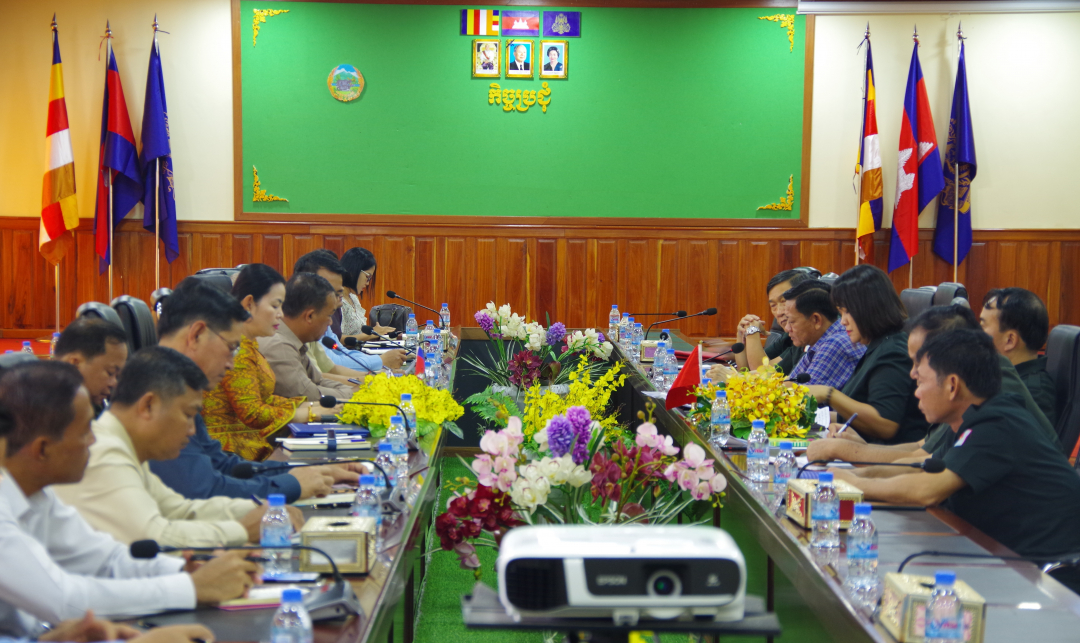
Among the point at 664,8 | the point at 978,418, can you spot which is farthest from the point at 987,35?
the point at 978,418

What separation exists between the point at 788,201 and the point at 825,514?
6.21 metres

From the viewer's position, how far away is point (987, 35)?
7742 millimetres

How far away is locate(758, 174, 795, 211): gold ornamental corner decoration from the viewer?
7.74m

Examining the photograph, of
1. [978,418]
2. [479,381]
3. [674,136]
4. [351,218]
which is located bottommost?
[479,381]

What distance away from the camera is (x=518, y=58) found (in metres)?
7.68

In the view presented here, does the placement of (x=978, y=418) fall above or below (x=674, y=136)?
below

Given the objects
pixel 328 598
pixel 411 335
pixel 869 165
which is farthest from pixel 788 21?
pixel 328 598

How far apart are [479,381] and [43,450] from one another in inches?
154

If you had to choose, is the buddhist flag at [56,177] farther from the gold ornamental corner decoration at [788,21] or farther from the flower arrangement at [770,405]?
the flower arrangement at [770,405]

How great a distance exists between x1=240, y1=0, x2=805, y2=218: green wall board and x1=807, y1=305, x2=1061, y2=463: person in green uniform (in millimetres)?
5128

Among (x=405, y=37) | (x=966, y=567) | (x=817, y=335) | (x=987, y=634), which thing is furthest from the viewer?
(x=405, y=37)

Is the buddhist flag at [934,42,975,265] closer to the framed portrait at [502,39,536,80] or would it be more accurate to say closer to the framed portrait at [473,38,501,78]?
the framed portrait at [502,39,536,80]

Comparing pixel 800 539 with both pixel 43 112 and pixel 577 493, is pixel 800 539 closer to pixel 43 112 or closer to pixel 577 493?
pixel 577 493

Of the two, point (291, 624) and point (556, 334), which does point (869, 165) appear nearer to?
point (556, 334)
